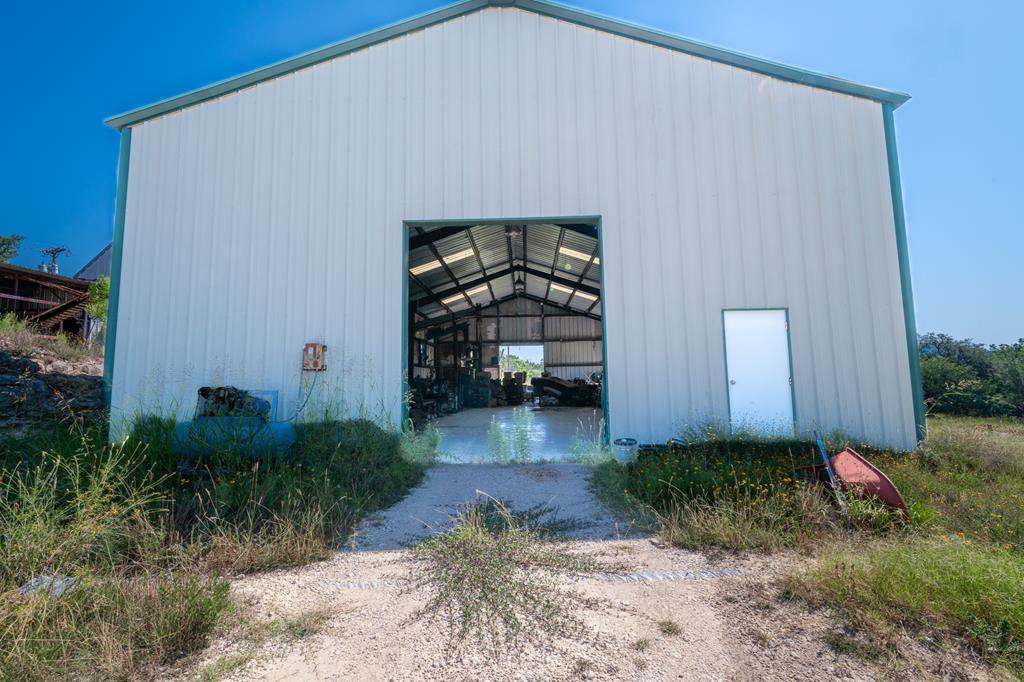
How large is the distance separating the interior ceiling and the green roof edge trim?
334 cm

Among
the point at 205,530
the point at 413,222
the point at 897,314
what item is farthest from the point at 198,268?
the point at 897,314

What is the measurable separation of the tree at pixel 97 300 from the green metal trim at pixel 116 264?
10.8m

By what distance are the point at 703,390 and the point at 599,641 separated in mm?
5062

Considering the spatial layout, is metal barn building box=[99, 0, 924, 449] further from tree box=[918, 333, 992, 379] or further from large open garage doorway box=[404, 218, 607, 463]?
tree box=[918, 333, 992, 379]

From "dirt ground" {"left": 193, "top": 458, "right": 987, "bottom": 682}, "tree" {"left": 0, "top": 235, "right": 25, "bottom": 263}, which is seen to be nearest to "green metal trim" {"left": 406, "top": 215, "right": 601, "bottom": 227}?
"dirt ground" {"left": 193, "top": 458, "right": 987, "bottom": 682}

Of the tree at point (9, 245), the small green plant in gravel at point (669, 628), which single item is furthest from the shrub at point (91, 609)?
the tree at point (9, 245)

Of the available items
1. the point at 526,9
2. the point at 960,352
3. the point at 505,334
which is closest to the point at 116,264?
the point at 526,9

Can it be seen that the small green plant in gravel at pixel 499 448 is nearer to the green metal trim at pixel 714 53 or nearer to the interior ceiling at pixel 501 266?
the interior ceiling at pixel 501 266

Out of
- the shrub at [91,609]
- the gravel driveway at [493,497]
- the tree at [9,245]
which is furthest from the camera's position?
the tree at [9,245]

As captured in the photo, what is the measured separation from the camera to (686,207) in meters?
7.04

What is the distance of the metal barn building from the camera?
22.3 feet

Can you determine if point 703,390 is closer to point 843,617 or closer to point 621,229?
point 621,229

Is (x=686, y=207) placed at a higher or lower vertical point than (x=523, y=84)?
lower

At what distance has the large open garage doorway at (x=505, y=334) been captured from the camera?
26.8ft
